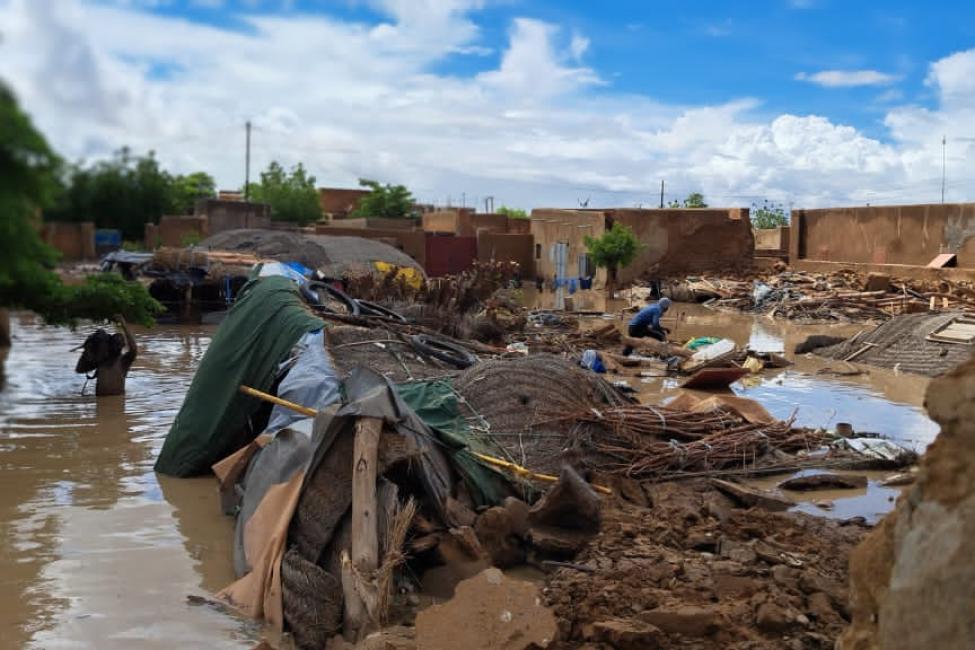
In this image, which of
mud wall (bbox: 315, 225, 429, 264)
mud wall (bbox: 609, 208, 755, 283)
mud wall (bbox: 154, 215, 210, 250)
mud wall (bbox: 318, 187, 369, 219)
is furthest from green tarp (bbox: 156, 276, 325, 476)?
mud wall (bbox: 318, 187, 369, 219)

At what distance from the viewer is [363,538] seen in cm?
501

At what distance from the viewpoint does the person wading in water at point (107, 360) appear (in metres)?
11.6

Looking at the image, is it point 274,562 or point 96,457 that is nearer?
point 274,562

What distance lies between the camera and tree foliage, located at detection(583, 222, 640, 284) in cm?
2820

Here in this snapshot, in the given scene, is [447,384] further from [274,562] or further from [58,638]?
[58,638]

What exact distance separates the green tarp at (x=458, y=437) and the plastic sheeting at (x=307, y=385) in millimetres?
585

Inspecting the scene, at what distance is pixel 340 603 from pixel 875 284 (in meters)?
21.9

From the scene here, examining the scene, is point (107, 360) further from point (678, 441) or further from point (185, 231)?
point (185, 231)

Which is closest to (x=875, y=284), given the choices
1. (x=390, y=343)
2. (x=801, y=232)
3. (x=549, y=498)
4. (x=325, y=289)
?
(x=801, y=232)

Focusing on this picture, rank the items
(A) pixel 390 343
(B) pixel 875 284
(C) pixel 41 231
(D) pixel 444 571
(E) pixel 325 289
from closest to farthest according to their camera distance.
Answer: (C) pixel 41 231, (D) pixel 444 571, (A) pixel 390 343, (E) pixel 325 289, (B) pixel 875 284

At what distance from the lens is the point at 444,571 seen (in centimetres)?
540

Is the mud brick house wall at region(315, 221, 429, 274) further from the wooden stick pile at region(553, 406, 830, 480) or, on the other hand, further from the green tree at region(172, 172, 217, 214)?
the wooden stick pile at region(553, 406, 830, 480)

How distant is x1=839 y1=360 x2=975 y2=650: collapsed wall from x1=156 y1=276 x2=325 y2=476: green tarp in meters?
6.22

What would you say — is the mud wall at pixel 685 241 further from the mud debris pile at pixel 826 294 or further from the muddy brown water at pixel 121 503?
the muddy brown water at pixel 121 503
